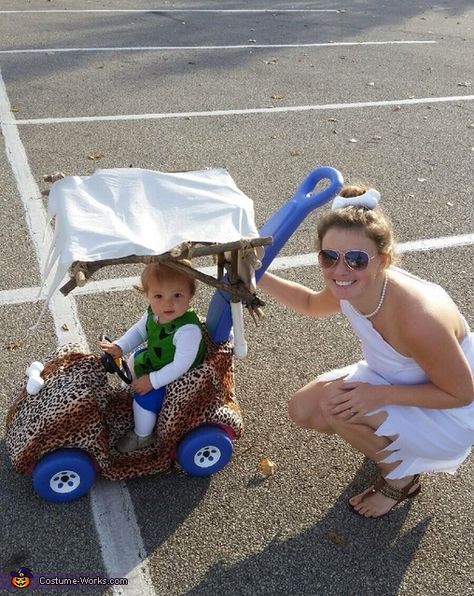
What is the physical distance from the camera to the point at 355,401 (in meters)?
2.75

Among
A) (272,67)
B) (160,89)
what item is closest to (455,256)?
(160,89)

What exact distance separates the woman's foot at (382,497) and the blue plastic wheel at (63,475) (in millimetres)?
1079

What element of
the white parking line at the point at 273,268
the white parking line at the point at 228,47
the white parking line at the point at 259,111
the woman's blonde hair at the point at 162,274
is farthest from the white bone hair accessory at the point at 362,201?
the white parking line at the point at 228,47

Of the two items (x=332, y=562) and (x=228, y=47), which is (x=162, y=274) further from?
(x=228, y=47)

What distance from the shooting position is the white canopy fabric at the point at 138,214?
229 centimetres

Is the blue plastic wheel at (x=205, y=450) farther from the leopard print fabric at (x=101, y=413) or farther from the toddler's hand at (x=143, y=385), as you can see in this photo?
the toddler's hand at (x=143, y=385)

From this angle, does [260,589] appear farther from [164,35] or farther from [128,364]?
[164,35]

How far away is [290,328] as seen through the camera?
391 centimetres

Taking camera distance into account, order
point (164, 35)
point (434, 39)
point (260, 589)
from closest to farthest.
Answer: point (260, 589) → point (164, 35) → point (434, 39)

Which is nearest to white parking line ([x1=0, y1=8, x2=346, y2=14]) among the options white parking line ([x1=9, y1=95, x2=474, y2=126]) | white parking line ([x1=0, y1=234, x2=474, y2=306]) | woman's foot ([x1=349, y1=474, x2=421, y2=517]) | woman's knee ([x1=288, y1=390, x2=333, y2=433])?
white parking line ([x1=9, y1=95, x2=474, y2=126])

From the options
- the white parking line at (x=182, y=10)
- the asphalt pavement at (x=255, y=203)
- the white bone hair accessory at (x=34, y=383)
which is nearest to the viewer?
the asphalt pavement at (x=255, y=203)

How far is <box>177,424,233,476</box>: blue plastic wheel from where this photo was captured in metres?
2.80

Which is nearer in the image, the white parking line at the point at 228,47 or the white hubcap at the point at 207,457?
the white hubcap at the point at 207,457

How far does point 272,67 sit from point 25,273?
5640 millimetres
